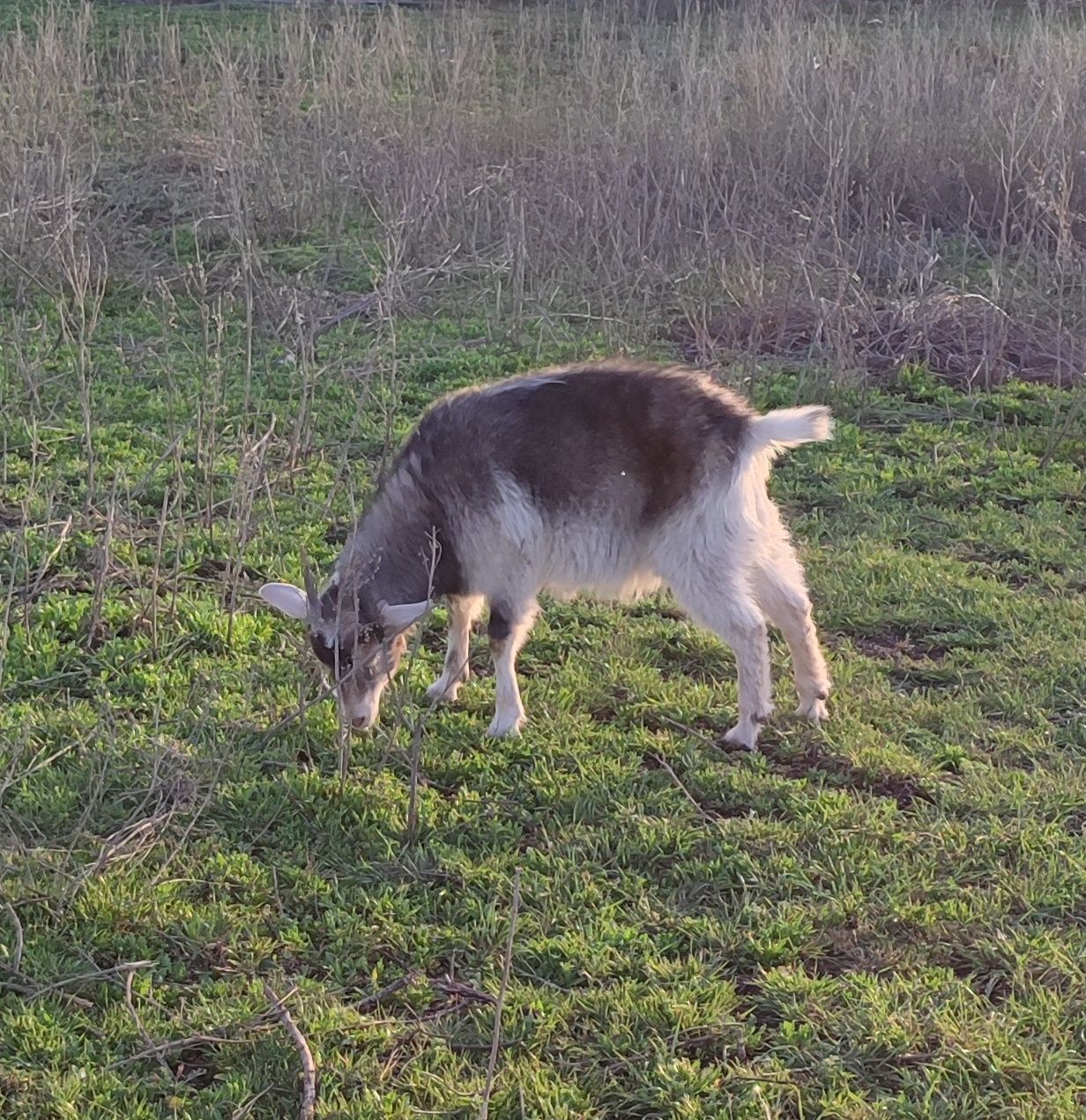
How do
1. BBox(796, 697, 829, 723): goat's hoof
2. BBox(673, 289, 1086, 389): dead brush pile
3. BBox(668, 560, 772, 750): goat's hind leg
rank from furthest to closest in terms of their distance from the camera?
BBox(673, 289, 1086, 389): dead brush pile, BBox(796, 697, 829, 723): goat's hoof, BBox(668, 560, 772, 750): goat's hind leg

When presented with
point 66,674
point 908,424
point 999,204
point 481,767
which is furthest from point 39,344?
point 999,204

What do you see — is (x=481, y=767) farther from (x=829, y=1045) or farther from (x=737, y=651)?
(x=829, y=1045)

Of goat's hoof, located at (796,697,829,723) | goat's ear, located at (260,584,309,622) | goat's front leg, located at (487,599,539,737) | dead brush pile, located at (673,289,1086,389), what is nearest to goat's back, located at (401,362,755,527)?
goat's front leg, located at (487,599,539,737)

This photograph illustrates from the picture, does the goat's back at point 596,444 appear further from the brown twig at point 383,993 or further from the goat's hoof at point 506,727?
the brown twig at point 383,993

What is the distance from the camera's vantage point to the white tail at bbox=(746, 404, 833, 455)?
170 inches

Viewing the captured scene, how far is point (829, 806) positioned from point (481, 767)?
3.74ft

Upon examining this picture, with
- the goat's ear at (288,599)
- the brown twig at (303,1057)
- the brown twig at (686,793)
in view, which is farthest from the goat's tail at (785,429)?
the brown twig at (303,1057)

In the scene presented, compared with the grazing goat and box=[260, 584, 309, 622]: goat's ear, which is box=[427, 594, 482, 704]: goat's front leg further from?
box=[260, 584, 309, 622]: goat's ear

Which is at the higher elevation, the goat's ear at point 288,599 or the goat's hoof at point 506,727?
the goat's ear at point 288,599

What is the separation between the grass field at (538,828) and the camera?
2.98m

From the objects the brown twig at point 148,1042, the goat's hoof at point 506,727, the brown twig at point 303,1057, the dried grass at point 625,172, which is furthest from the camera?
the dried grass at point 625,172

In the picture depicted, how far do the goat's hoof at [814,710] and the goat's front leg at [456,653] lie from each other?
4.10ft

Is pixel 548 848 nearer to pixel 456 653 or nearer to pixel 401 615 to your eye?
pixel 401 615

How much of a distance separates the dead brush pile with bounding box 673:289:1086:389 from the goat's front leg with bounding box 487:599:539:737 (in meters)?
3.79
